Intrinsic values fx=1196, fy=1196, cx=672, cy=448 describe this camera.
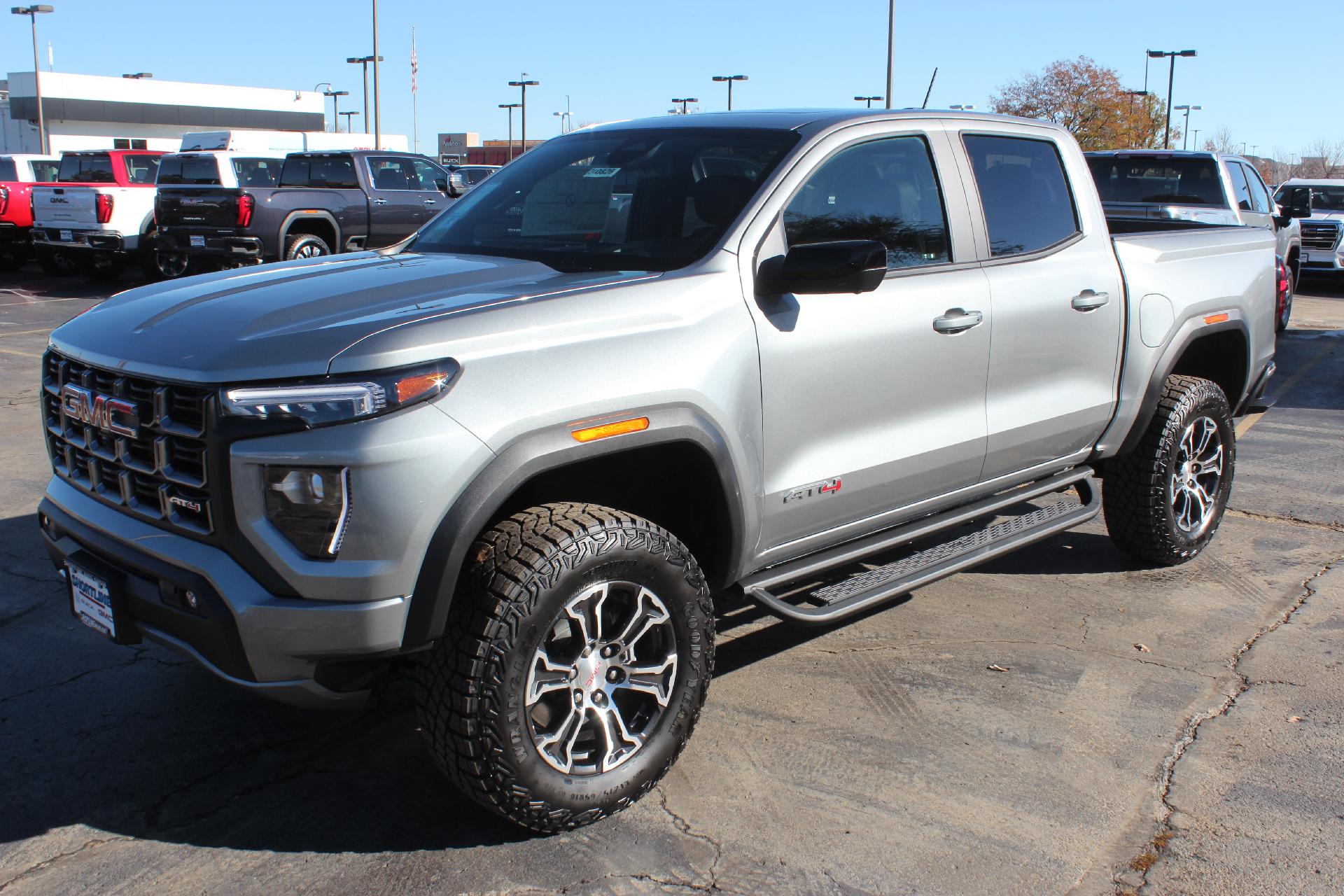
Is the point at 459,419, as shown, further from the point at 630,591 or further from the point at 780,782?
the point at 780,782

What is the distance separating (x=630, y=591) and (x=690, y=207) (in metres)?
1.33

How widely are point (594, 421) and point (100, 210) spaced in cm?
1601

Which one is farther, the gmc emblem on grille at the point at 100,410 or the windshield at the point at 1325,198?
the windshield at the point at 1325,198

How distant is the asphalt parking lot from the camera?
304 centimetres

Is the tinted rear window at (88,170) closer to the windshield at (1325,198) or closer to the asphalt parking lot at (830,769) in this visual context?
the asphalt parking lot at (830,769)

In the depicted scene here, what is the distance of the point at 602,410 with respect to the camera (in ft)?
10.3

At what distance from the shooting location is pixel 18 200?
61.6 ft

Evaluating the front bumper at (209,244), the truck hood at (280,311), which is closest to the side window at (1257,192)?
the front bumper at (209,244)

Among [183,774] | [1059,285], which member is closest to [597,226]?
[1059,285]

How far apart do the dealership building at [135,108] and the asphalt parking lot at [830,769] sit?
63.3 metres

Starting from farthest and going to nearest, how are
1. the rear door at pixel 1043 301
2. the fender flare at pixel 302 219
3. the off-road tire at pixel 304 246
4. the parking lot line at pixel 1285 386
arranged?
the off-road tire at pixel 304 246 → the fender flare at pixel 302 219 → the parking lot line at pixel 1285 386 → the rear door at pixel 1043 301

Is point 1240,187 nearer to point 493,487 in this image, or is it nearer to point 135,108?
point 493,487

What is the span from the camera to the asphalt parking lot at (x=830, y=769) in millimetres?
3045

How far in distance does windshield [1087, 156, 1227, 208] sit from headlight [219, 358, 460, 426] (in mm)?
10909
